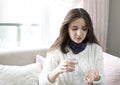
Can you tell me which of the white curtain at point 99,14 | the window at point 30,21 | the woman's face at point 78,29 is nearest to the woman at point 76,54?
the woman's face at point 78,29

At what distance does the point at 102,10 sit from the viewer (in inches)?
103

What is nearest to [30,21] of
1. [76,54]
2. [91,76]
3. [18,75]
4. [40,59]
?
[40,59]

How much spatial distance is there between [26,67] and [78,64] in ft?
2.20

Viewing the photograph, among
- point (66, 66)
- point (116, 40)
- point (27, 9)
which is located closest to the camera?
point (66, 66)

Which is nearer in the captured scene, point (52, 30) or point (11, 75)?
point (11, 75)

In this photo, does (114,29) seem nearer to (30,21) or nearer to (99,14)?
(99,14)

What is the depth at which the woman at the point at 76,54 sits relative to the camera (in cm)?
142

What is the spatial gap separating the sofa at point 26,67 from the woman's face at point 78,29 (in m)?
0.59

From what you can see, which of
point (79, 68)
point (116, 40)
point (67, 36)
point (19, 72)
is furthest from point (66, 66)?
point (116, 40)

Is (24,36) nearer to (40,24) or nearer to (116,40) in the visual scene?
(40,24)

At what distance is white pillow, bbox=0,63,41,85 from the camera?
1840mm

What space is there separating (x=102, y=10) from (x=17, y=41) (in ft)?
3.40

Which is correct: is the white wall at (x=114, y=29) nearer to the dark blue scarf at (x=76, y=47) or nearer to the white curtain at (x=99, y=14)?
the white curtain at (x=99, y=14)

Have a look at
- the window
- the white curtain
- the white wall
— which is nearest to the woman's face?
the window
